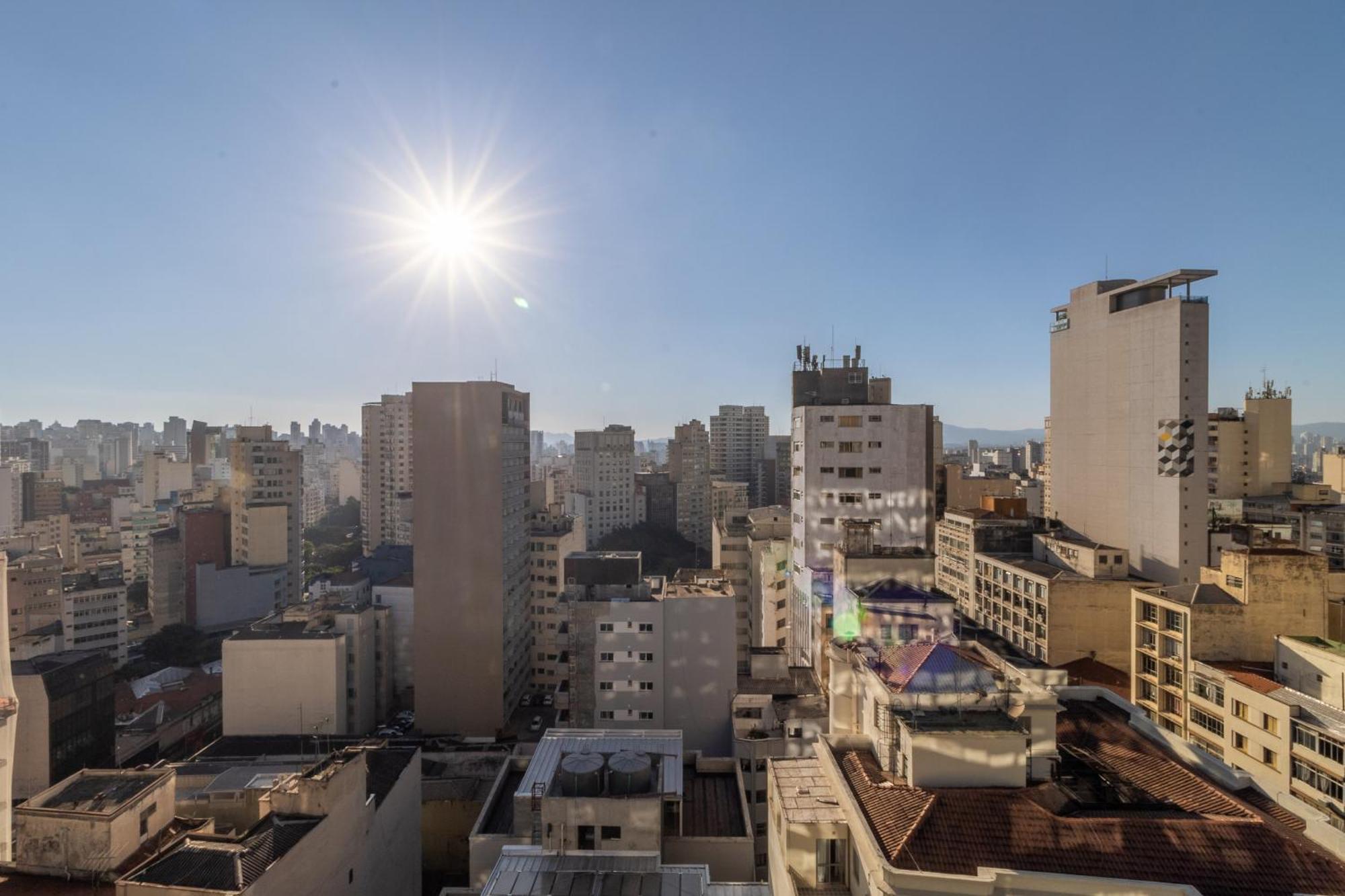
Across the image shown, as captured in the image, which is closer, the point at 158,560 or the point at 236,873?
the point at 236,873

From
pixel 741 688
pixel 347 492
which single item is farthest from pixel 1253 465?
pixel 347 492

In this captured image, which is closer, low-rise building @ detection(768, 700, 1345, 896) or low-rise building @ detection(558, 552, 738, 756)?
low-rise building @ detection(768, 700, 1345, 896)

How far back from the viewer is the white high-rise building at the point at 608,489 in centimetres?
7288

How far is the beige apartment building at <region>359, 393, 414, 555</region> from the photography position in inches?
2746

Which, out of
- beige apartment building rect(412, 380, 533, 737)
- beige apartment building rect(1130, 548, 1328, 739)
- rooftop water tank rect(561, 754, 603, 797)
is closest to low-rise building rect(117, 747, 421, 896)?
rooftop water tank rect(561, 754, 603, 797)

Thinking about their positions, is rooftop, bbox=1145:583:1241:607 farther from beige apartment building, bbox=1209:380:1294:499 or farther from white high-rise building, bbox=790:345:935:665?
beige apartment building, bbox=1209:380:1294:499

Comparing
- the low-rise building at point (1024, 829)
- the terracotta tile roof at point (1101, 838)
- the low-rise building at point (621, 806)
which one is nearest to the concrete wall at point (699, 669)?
the low-rise building at point (621, 806)

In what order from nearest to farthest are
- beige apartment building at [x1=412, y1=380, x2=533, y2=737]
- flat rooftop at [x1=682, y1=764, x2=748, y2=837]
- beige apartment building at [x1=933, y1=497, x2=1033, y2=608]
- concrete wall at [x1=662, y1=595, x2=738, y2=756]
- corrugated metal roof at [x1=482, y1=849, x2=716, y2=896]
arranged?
corrugated metal roof at [x1=482, y1=849, x2=716, y2=896]
flat rooftop at [x1=682, y1=764, x2=748, y2=837]
concrete wall at [x1=662, y1=595, x2=738, y2=756]
beige apartment building at [x1=412, y1=380, x2=533, y2=737]
beige apartment building at [x1=933, y1=497, x2=1033, y2=608]

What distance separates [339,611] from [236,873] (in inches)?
900

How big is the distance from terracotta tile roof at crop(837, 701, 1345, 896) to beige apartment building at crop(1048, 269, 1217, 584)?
22.3 m

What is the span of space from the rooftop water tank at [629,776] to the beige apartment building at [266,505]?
157ft

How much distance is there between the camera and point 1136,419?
27812 mm

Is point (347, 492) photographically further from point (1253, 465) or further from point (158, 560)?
point (1253, 465)

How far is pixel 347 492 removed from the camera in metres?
111
